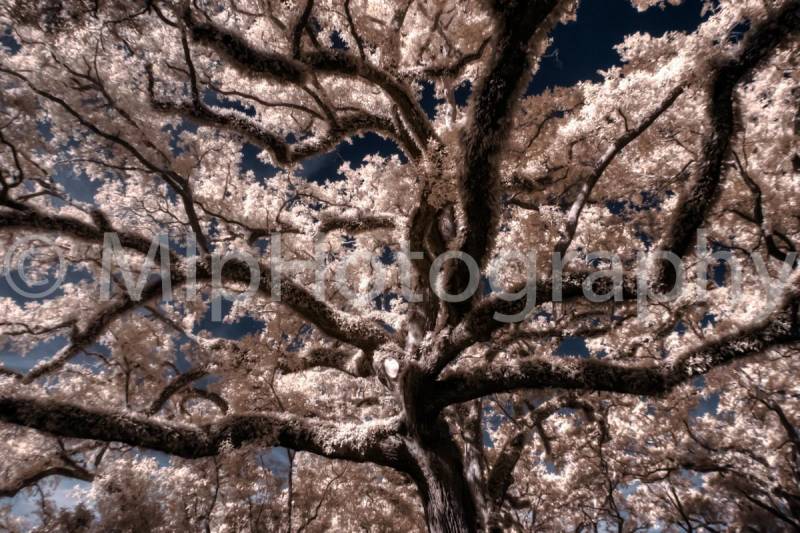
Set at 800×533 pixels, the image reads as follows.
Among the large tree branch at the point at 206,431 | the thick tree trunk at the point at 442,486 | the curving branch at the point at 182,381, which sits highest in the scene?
the curving branch at the point at 182,381

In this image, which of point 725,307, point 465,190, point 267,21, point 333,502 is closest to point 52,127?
point 267,21

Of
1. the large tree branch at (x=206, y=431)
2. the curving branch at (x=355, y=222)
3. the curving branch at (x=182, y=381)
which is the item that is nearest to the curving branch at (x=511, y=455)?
the large tree branch at (x=206, y=431)

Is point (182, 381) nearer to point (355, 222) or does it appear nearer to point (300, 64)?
point (355, 222)

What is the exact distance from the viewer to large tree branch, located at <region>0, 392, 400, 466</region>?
14.5 feet

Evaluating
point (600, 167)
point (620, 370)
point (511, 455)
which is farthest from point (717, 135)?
point (511, 455)

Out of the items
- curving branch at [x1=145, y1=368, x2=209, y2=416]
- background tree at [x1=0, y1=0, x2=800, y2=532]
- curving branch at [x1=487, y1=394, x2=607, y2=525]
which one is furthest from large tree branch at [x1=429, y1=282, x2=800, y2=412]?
curving branch at [x1=145, y1=368, x2=209, y2=416]

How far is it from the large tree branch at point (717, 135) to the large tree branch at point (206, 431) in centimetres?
414

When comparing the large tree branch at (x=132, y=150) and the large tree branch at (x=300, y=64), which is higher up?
the large tree branch at (x=132, y=150)

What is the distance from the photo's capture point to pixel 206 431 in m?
4.74

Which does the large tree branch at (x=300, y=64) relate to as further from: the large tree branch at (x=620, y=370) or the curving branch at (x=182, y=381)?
the curving branch at (x=182, y=381)

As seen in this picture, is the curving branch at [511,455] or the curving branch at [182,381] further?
the curving branch at [182,381]

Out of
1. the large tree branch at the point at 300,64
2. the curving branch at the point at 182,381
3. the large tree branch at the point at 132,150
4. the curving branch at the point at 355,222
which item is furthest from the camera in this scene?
the curving branch at the point at 355,222

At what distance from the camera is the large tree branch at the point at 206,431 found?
14.5 feet

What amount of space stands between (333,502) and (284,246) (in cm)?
684
